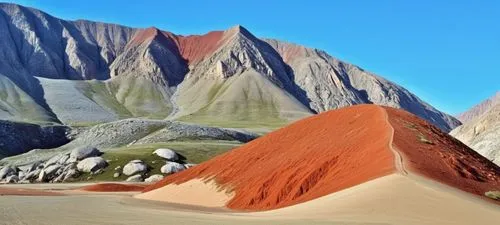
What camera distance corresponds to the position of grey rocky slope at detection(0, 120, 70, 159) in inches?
6348

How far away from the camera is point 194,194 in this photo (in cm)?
5603

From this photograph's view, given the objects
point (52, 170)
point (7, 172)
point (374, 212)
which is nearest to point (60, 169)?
point (52, 170)

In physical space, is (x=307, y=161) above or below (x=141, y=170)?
above

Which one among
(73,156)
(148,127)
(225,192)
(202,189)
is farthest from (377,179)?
(148,127)

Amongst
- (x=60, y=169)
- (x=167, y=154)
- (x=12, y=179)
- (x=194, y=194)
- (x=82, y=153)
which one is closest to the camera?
(x=194, y=194)

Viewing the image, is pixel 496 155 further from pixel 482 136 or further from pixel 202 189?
pixel 202 189

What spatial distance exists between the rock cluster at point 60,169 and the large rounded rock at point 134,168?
528 centimetres

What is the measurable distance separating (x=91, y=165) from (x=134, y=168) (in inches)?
338

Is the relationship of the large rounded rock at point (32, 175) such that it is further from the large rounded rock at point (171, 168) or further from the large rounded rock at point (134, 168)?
the large rounded rock at point (171, 168)

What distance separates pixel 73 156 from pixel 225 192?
6721 centimetres

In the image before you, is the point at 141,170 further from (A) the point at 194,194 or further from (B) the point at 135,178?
(A) the point at 194,194

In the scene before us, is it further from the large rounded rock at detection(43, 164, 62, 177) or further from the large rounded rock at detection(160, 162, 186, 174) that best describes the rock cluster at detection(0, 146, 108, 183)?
the large rounded rock at detection(160, 162, 186, 174)

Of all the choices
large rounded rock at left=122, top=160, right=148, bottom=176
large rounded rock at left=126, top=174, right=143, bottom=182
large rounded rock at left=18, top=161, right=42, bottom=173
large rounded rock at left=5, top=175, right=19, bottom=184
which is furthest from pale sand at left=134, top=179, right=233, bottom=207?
large rounded rock at left=18, top=161, right=42, bottom=173

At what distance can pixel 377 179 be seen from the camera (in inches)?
1352
